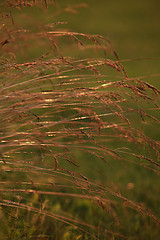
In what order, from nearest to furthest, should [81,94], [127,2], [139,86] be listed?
[81,94] < [139,86] < [127,2]

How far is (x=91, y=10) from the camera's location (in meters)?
13.0

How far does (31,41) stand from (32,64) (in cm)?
41

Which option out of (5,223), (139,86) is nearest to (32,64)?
(139,86)

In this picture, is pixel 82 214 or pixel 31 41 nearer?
pixel 31 41

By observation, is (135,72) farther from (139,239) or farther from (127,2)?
(127,2)

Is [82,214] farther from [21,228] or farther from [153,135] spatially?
[153,135]

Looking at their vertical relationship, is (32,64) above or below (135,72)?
above

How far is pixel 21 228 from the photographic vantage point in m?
2.34

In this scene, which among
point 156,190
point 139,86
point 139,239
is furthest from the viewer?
point 156,190

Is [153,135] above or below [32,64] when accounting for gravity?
below

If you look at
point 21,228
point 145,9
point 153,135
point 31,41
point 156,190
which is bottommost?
point 145,9

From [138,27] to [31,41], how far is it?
909 cm

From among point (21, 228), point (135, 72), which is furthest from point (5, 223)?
point (135, 72)

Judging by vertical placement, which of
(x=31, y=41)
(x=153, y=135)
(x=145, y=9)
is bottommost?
(x=145, y=9)
